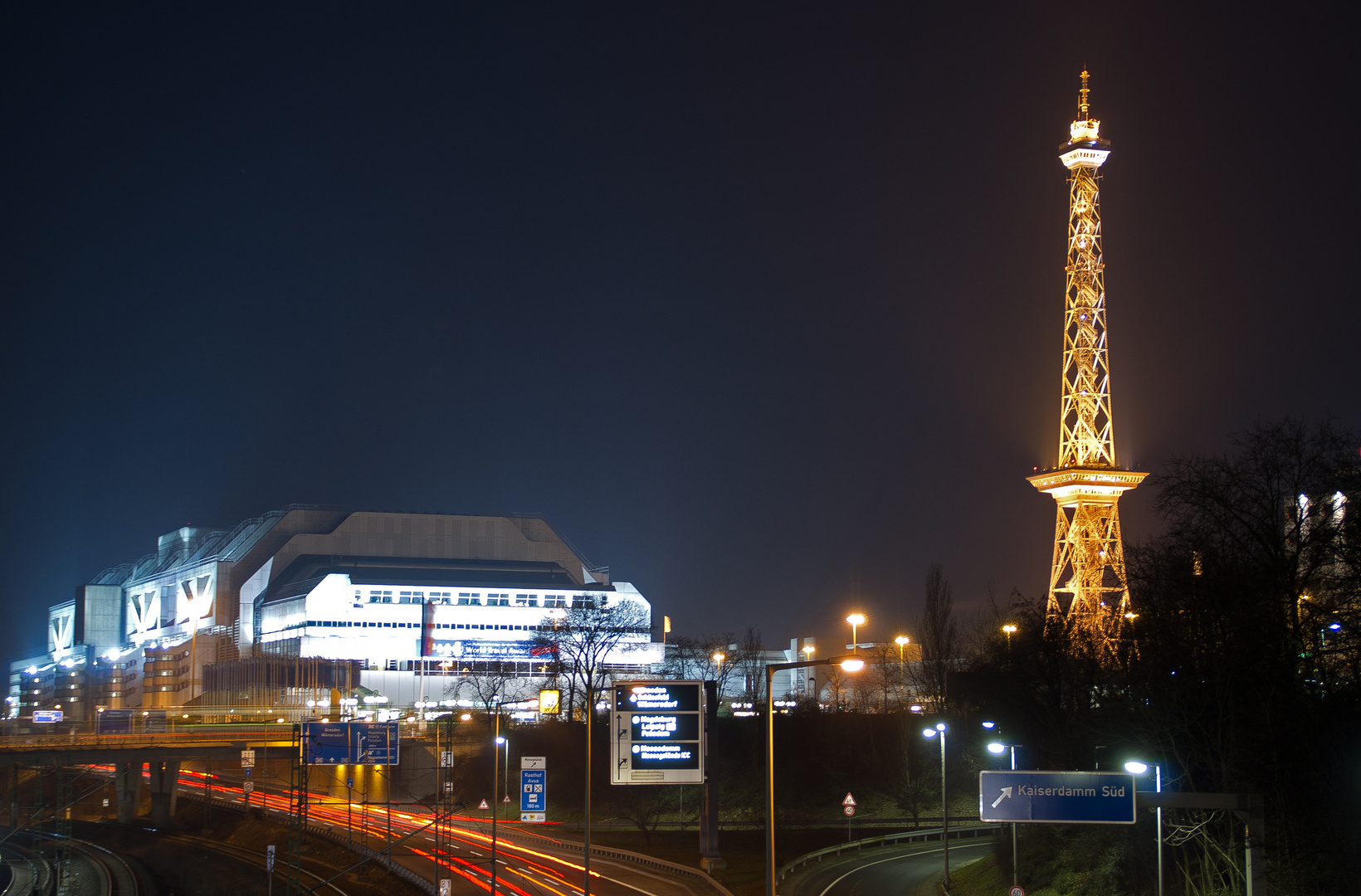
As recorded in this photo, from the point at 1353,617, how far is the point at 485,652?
→ 481ft

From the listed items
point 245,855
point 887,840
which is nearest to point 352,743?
point 245,855

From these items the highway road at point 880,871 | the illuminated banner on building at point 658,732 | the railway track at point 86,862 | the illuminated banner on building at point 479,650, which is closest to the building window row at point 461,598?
the illuminated banner on building at point 479,650

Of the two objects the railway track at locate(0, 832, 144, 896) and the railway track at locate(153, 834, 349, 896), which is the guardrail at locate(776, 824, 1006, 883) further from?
the railway track at locate(0, 832, 144, 896)

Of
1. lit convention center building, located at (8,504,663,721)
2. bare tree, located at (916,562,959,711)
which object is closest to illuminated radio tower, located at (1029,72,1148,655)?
bare tree, located at (916,562,959,711)

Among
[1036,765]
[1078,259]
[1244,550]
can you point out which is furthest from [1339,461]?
[1078,259]

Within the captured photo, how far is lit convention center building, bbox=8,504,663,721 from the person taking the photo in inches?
6688

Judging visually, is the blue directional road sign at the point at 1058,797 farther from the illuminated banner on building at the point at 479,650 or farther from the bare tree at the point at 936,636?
the illuminated banner on building at the point at 479,650

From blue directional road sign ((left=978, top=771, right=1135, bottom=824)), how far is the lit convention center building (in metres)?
121

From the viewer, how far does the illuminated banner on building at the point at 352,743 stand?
58.7 metres

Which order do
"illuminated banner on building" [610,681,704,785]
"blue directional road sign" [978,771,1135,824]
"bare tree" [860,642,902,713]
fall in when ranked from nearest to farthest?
"blue directional road sign" [978,771,1135,824] → "illuminated banner on building" [610,681,704,785] → "bare tree" [860,642,902,713]

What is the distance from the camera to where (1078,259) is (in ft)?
395

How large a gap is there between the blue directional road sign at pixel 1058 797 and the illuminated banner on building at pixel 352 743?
3444cm

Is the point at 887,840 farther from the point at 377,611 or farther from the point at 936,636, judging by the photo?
the point at 377,611

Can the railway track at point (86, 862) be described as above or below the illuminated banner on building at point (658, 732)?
below
